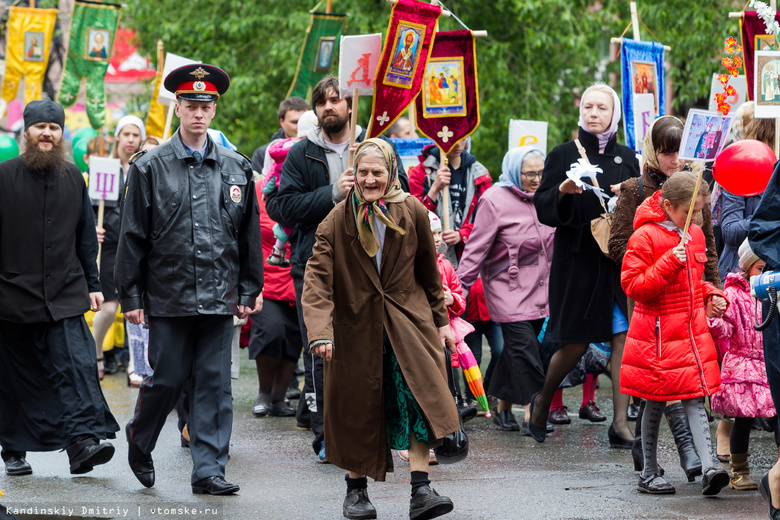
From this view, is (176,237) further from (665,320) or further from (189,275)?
(665,320)

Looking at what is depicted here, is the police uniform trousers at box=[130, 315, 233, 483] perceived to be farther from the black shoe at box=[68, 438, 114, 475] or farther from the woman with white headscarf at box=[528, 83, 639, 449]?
the woman with white headscarf at box=[528, 83, 639, 449]

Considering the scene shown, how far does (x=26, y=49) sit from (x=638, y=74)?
8046 millimetres

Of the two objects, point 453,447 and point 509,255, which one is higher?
point 509,255

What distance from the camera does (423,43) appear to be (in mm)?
7758

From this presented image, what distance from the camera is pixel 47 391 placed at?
704 cm

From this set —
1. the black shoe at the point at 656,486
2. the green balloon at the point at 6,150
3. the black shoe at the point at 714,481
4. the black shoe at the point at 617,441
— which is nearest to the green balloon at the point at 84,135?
the green balloon at the point at 6,150

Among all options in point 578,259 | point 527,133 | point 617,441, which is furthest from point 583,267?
point 527,133

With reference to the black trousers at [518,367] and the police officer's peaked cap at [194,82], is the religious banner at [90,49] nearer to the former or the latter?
the black trousers at [518,367]

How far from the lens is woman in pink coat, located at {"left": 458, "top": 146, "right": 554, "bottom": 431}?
8.52m

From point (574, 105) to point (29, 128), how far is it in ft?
Answer: 38.0

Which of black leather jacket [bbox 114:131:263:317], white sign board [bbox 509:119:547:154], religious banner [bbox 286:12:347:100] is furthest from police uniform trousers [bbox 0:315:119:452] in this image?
religious banner [bbox 286:12:347:100]

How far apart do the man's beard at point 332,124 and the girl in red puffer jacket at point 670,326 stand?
1.96 m

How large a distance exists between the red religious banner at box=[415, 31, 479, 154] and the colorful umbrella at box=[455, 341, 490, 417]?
229cm

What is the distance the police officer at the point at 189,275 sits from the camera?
6.52 m
